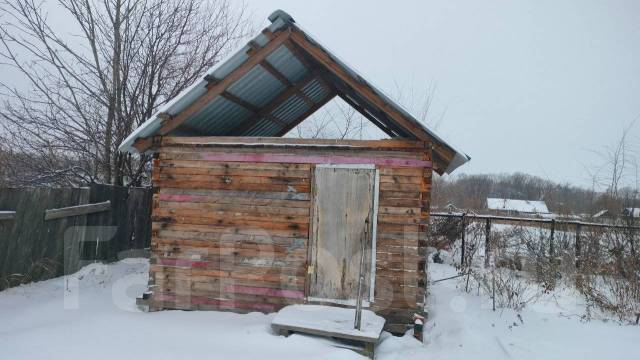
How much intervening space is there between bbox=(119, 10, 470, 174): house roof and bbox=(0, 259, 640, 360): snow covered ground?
2.77m

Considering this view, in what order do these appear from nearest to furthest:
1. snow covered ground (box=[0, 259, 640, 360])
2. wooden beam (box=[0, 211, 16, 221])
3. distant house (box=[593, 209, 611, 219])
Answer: snow covered ground (box=[0, 259, 640, 360])
wooden beam (box=[0, 211, 16, 221])
distant house (box=[593, 209, 611, 219])

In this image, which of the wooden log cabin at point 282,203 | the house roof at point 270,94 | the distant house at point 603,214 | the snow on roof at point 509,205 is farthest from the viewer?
the snow on roof at point 509,205

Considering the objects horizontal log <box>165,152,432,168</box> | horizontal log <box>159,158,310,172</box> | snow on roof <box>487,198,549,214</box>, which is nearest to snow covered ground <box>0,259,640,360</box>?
horizontal log <box>159,158,310,172</box>

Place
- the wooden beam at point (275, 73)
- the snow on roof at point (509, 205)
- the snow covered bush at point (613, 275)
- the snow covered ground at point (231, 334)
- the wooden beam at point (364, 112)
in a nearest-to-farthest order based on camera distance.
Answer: the snow covered ground at point (231, 334) < the wooden beam at point (275, 73) < the snow covered bush at point (613, 275) < the wooden beam at point (364, 112) < the snow on roof at point (509, 205)

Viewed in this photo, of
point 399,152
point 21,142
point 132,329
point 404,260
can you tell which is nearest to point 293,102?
Answer: point 399,152

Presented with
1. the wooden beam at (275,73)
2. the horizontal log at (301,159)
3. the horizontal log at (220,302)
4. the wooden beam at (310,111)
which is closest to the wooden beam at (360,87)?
the horizontal log at (301,159)

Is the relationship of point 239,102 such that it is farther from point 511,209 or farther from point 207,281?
point 511,209

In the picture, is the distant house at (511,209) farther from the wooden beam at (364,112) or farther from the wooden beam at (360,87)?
the wooden beam at (360,87)

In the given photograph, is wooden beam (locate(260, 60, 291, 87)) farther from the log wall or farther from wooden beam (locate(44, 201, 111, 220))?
wooden beam (locate(44, 201, 111, 220))

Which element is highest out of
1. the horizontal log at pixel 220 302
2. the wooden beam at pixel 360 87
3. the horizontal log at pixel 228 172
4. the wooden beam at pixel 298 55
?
the wooden beam at pixel 298 55

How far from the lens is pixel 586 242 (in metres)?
10.2

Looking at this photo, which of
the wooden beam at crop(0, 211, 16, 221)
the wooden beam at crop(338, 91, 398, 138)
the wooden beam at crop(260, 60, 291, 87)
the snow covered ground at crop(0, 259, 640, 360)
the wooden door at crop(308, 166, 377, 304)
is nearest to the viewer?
the snow covered ground at crop(0, 259, 640, 360)

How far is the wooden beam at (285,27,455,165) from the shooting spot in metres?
6.43

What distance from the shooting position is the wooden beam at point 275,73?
7093mm
